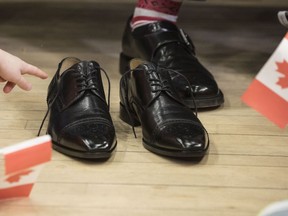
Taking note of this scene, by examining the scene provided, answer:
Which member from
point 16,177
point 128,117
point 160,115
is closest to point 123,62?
point 128,117

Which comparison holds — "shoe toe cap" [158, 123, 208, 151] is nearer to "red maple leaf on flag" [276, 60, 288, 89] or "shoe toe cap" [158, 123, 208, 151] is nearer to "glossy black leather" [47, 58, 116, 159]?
"glossy black leather" [47, 58, 116, 159]

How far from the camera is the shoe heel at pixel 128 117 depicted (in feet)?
3.69

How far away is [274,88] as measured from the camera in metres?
0.80

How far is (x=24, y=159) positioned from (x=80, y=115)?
28 cm

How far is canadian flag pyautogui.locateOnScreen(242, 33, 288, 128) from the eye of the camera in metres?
0.80

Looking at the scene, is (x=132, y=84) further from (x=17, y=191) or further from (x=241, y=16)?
(x=241, y=16)

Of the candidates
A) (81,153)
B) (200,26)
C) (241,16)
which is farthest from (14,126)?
(241,16)

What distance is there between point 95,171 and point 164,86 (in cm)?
23

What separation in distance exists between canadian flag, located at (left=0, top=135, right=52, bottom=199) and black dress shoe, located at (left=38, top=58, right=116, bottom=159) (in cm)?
18

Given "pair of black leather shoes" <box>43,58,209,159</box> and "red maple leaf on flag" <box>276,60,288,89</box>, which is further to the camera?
"pair of black leather shoes" <box>43,58,209,159</box>

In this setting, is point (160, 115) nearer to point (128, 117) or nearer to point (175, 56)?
point (128, 117)

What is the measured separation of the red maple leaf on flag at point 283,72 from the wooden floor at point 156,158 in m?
0.21

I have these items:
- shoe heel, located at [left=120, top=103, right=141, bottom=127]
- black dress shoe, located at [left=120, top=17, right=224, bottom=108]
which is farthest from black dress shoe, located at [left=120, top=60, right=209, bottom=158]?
black dress shoe, located at [left=120, top=17, right=224, bottom=108]

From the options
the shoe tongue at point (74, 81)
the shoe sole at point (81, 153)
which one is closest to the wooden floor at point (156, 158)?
the shoe sole at point (81, 153)
